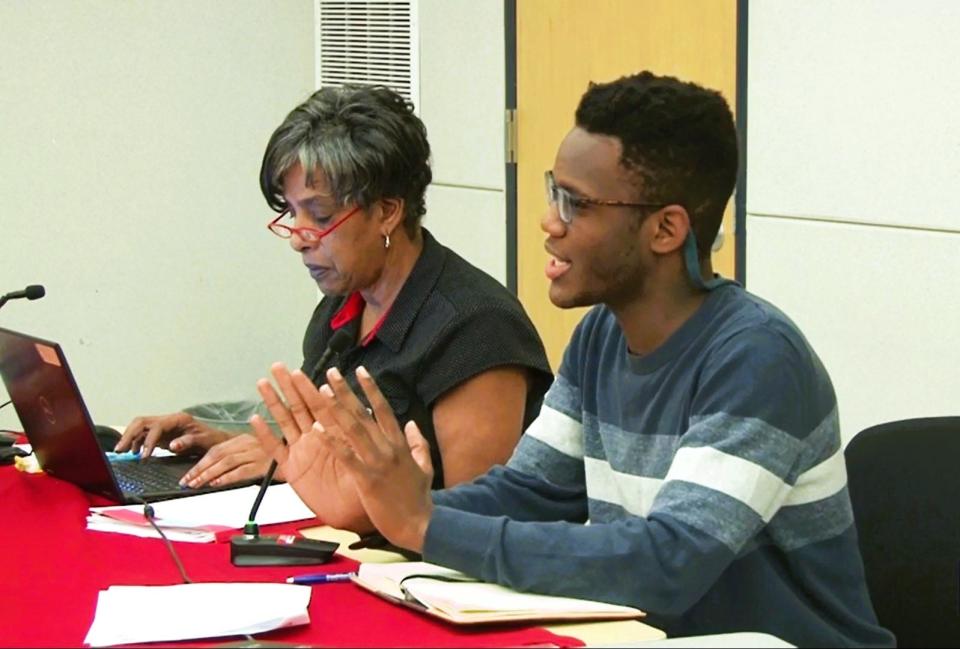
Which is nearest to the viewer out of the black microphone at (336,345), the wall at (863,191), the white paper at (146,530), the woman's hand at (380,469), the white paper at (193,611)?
the white paper at (193,611)

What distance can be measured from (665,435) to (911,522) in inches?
14.7

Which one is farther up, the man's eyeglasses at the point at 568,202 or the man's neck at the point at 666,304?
the man's eyeglasses at the point at 568,202

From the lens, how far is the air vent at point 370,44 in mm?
4695

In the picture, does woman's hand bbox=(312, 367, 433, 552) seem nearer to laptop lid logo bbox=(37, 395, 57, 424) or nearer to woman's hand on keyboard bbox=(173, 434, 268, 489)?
woman's hand on keyboard bbox=(173, 434, 268, 489)

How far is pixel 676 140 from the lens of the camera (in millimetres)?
1956

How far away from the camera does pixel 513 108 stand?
4352mm

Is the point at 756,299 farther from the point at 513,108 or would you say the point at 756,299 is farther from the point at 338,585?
the point at 513,108

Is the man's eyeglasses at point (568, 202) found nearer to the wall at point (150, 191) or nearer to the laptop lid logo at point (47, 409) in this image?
the laptop lid logo at point (47, 409)

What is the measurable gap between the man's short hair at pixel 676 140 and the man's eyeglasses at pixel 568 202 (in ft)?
0.11

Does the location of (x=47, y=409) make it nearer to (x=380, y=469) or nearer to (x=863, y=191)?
(x=380, y=469)

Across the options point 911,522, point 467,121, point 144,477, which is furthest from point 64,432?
point 467,121

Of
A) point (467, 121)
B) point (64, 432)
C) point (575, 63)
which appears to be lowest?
point (64, 432)

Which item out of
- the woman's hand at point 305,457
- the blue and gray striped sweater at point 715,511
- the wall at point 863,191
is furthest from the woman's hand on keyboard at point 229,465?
the wall at point 863,191

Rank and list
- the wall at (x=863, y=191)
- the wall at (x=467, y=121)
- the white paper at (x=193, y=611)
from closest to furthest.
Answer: the white paper at (x=193, y=611) < the wall at (x=863, y=191) < the wall at (x=467, y=121)
